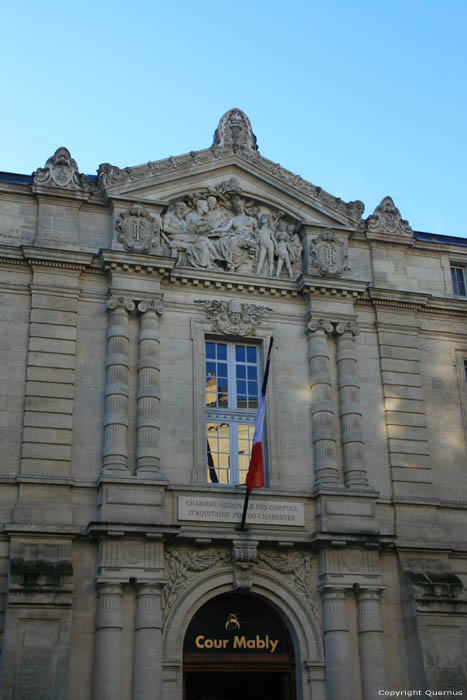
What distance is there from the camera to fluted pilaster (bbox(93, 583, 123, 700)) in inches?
645

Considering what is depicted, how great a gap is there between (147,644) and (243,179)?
11823mm

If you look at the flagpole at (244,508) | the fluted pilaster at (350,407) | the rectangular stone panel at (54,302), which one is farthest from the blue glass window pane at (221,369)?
the rectangular stone panel at (54,302)

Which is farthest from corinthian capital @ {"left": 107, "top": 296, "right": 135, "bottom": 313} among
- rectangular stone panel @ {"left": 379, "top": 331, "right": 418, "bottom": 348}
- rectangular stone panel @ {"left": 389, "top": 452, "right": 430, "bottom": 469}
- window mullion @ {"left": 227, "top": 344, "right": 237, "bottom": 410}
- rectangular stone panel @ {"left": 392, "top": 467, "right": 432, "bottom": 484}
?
rectangular stone panel @ {"left": 392, "top": 467, "right": 432, "bottom": 484}

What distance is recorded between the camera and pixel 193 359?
20203mm

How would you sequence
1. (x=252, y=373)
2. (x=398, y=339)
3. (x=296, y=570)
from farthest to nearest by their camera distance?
1. (x=398, y=339)
2. (x=252, y=373)
3. (x=296, y=570)

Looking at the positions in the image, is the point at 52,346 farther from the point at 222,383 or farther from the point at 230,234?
the point at 230,234

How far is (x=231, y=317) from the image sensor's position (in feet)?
68.3

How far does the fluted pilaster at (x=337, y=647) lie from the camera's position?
58.0ft

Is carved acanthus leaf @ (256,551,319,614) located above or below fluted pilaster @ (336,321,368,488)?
below

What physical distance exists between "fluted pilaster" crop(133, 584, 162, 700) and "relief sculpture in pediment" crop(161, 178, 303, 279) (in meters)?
7.95

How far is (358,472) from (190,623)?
4979 millimetres

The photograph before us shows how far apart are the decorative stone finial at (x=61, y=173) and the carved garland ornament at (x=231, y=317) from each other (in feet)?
13.2

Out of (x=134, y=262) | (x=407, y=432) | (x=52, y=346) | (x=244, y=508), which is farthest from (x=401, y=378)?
(x=52, y=346)

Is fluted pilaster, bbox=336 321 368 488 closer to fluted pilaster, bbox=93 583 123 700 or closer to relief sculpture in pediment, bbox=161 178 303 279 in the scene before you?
relief sculpture in pediment, bbox=161 178 303 279
